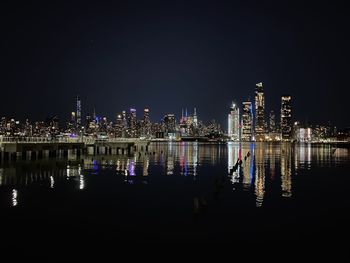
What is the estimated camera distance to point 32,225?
20.5m

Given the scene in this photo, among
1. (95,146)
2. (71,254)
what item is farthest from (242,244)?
(95,146)

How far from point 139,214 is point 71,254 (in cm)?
757

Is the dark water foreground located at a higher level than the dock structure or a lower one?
lower

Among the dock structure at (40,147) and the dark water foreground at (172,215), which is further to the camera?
the dock structure at (40,147)

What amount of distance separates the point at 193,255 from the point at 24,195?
58.5 feet

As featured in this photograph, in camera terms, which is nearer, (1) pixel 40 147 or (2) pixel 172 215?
(2) pixel 172 215

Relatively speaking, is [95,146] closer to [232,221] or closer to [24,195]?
[24,195]

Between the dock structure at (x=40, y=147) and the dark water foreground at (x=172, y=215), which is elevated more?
the dock structure at (x=40, y=147)

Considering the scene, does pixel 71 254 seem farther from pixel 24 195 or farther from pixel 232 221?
pixel 24 195

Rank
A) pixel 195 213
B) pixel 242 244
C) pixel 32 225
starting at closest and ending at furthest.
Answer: pixel 242 244 < pixel 32 225 < pixel 195 213

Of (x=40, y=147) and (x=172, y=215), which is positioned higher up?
(x=40, y=147)

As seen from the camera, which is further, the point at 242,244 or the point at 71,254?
the point at 242,244

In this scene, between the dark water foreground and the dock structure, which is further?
the dock structure

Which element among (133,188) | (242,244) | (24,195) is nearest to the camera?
(242,244)
